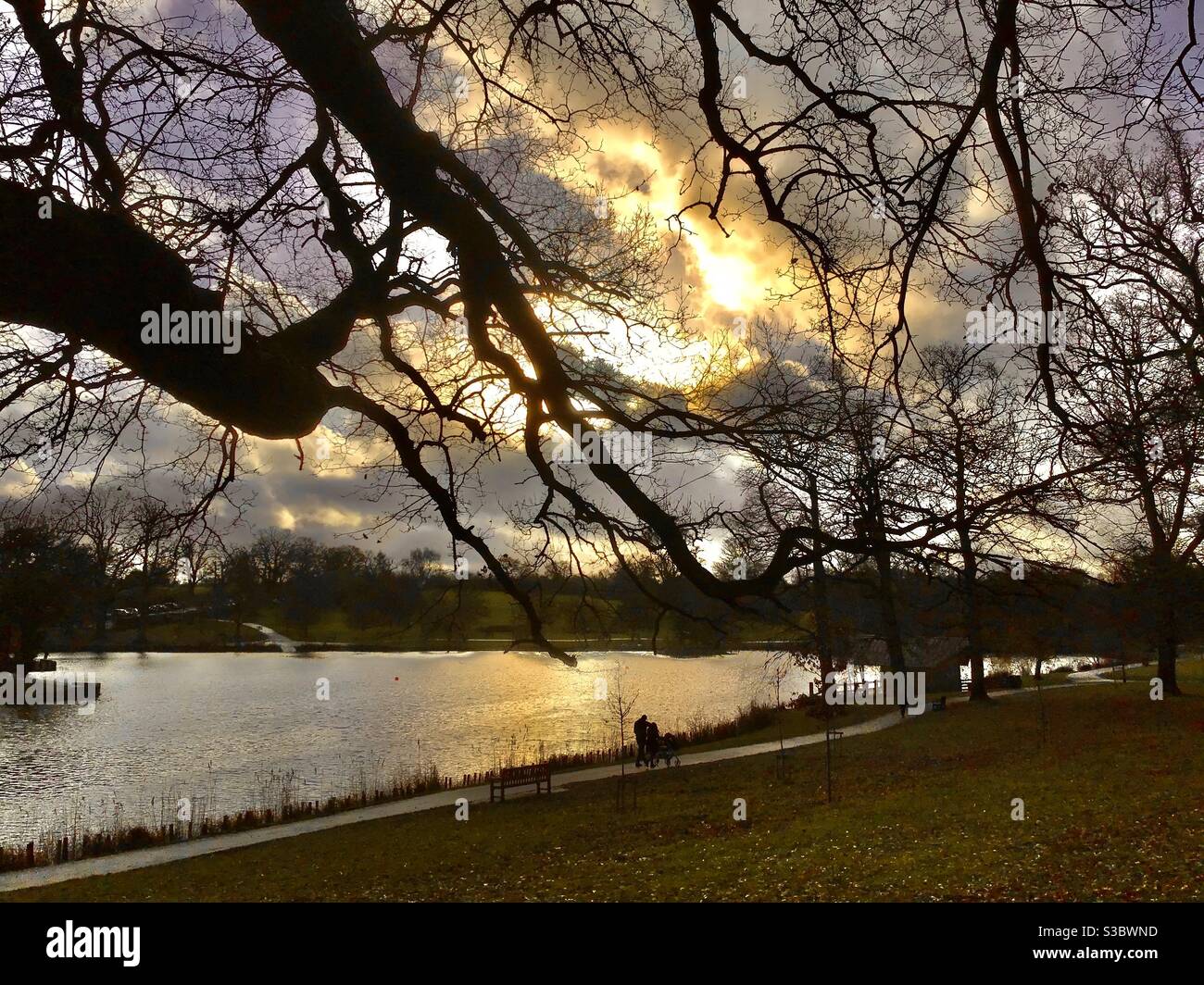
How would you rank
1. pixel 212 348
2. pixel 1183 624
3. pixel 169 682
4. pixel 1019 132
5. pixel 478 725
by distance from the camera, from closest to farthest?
pixel 1019 132 < pixel 212 348 < pixel 1183 624 < pixel 478 725 < pixel 169 682

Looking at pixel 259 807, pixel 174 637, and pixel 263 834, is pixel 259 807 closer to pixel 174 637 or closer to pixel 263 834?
pixel 263 834

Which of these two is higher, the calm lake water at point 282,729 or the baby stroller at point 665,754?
the baby stroller at point 665,754

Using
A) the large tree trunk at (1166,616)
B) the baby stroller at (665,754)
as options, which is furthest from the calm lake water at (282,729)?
the large tree trunk at (1166,616)

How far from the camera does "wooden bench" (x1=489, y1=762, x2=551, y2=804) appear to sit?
17812 millimetres

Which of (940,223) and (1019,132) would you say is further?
(940,223)

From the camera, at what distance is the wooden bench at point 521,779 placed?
58.4ft

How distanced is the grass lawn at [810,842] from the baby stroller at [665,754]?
124cm

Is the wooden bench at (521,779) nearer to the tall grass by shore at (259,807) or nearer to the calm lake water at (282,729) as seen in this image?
the tall grass by shore at (259,807)

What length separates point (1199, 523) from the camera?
13164 millimetres

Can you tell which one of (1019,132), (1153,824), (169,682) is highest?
(1019,132)
